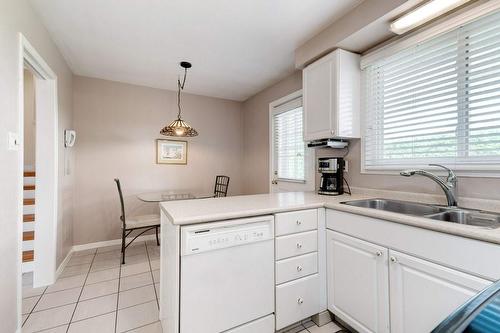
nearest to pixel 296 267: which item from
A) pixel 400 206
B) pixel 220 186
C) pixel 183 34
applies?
pixel 400 206

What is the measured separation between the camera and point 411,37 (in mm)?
1738

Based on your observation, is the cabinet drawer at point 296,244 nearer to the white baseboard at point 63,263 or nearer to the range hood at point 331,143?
the range hood at point 331,143

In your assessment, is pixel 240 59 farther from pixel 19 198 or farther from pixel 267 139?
pixel 19 198

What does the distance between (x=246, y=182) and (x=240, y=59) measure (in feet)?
7.11

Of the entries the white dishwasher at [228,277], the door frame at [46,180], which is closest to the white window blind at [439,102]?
the white dishwasher at [228,277]

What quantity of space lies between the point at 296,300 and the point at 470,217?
1210mm

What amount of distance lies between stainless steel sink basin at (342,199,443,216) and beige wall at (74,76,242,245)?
277 cm

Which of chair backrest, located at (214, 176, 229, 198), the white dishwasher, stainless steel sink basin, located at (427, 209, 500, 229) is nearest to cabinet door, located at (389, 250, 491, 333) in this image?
stainless steel sink basin, located at (427, 209, 500, 229)

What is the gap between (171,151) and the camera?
370 centimetres

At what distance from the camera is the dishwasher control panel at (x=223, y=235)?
48.6 inches

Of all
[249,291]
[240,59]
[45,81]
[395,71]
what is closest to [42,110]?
[45,81]

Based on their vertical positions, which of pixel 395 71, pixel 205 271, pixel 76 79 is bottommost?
pixel 205 271

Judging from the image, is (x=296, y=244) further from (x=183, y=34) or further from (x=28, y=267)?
(x=28, y=267)

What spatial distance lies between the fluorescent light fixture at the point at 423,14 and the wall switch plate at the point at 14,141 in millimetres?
2682
